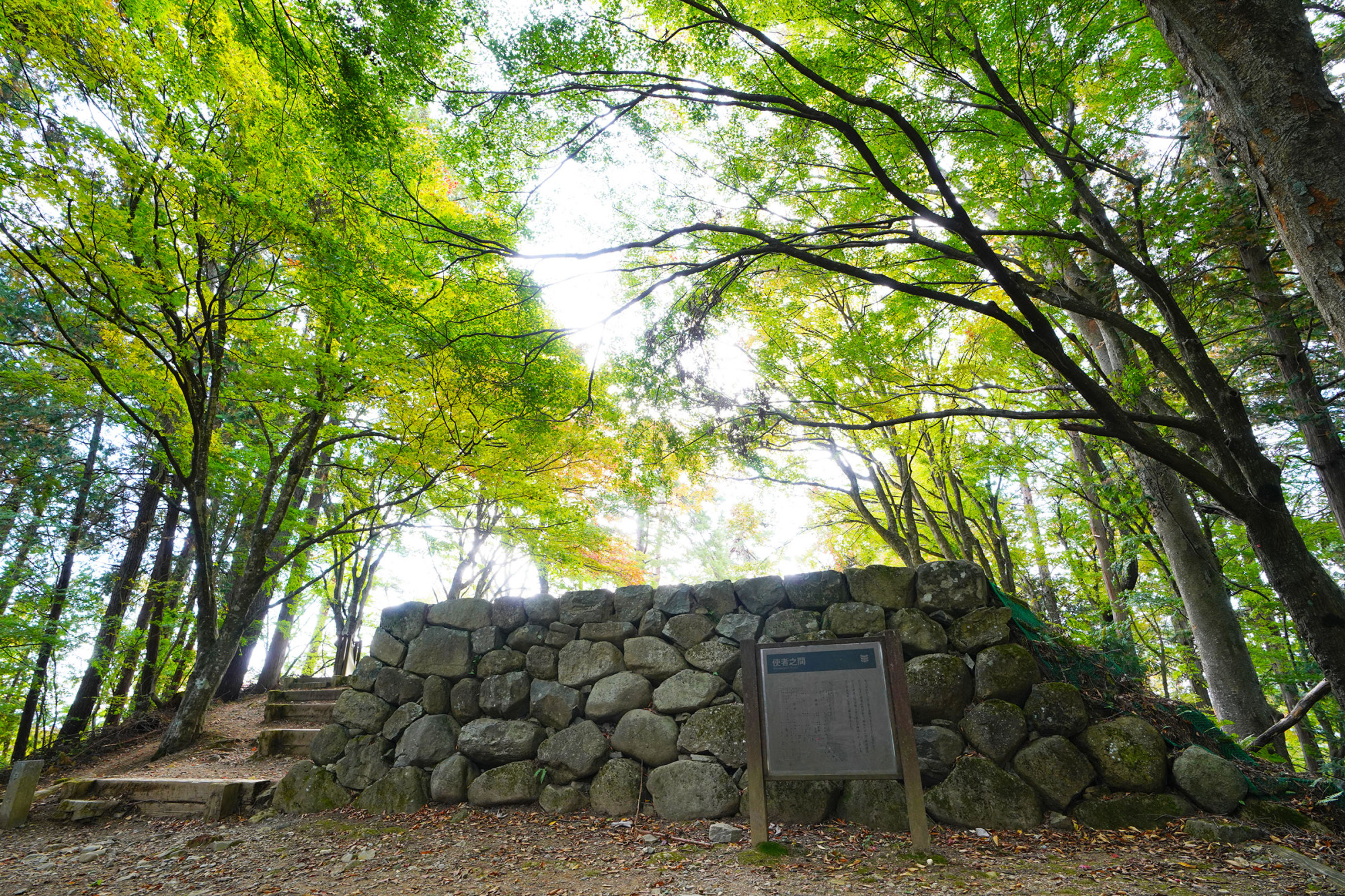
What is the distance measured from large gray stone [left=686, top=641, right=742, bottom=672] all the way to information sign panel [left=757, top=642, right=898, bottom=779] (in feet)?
2.50

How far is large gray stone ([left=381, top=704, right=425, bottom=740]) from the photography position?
4.89 metres

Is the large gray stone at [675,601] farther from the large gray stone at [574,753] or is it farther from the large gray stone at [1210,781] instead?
the large gray stone at [1210,781]

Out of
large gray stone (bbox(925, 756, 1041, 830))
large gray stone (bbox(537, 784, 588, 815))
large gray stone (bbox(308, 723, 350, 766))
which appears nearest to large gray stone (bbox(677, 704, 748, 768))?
large gray stone (bbox(537, 784, 588, 815))

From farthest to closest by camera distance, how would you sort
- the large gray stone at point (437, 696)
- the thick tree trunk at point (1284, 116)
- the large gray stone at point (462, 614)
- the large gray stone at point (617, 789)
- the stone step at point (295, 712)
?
the stone step at point (295, 712) < the large gray stone at point (462, 614) < the large gray stone at point (437, 696) < the large gray stone at point (617, 789) < the thick tree trunk at point (1284, 116)

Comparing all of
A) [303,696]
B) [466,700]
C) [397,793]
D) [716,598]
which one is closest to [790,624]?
[716,598]

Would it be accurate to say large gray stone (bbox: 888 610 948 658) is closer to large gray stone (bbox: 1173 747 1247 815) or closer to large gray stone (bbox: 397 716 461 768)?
large gray stone (bbox: 1173 747 1247 815)

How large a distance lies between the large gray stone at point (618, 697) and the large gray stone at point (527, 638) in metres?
0.70

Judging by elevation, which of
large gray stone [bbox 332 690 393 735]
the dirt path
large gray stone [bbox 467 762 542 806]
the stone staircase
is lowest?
the dirt path

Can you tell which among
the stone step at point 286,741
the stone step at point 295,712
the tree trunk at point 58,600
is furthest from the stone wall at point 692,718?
the tree trunk at point 58,600

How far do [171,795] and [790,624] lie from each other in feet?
17.7

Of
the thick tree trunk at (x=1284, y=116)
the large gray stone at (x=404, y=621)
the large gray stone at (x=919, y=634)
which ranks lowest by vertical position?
the large gray stone at (x=919, y=634)

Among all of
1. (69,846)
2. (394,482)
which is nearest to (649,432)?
(394,482)

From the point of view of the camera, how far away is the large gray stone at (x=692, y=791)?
398cm

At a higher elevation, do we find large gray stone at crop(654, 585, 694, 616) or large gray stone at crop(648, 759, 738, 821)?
large gray stone at crop(654, 585, 694, 616)
